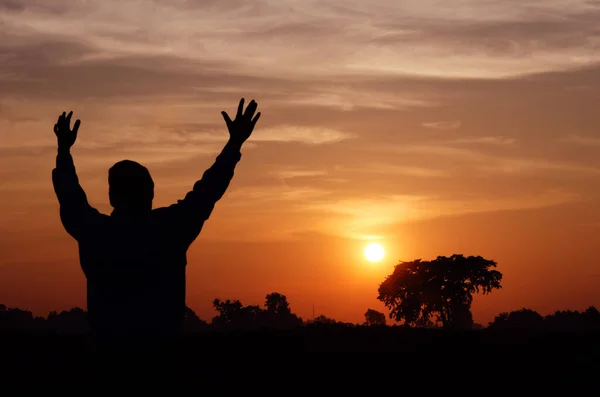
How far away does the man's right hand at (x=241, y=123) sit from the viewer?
6903 millimetres

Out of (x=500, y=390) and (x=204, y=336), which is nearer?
(x=500, y=390)

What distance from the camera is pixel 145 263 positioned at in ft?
21.2

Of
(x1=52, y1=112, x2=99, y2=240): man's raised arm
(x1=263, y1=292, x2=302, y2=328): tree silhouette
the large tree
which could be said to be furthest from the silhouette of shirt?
(x1=263, y1=292, x2=302, y2=328): tree silhouette

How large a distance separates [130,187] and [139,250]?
0.48 meters

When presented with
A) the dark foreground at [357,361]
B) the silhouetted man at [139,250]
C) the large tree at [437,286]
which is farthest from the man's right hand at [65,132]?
the large tree at [437,286]

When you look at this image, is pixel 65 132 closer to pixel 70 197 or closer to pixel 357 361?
pixel 70 197

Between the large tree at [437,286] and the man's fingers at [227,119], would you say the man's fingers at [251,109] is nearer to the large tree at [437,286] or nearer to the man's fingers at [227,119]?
the man's fingers at [227,119]

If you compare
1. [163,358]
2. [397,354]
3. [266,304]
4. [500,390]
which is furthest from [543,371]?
[266,304]

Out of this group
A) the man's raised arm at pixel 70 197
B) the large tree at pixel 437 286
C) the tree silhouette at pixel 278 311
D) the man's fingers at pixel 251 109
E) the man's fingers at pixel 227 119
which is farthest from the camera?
the tree silhouette at pixel 278 311

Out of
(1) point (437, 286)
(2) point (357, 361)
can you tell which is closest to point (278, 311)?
(1) point (437, 286)

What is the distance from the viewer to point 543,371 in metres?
13.9

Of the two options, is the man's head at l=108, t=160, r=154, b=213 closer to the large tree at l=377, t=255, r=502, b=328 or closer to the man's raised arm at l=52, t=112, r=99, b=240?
the man's raised arm at l=52, t=112, r=99, b=240

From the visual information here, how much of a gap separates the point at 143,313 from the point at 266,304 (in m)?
155

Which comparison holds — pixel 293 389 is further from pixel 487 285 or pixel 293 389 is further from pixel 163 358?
pixel 487 285
